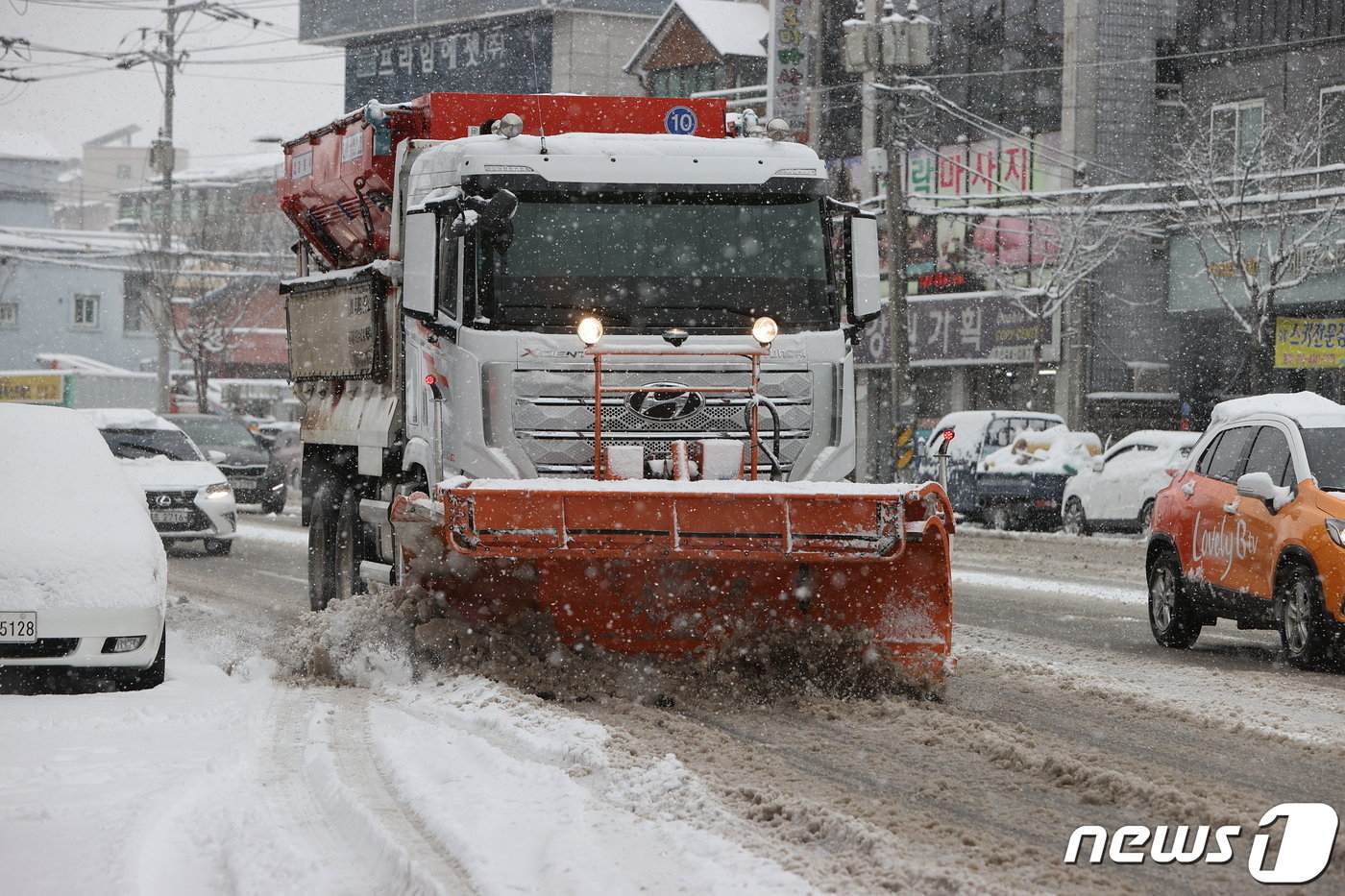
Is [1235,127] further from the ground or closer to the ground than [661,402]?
further from the ground

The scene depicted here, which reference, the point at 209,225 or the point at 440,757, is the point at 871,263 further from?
the point at 209,225

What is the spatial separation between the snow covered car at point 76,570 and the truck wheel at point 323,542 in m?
3.06

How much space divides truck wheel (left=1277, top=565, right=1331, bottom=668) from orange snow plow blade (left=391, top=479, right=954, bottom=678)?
2.73m

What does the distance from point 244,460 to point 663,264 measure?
1983cm

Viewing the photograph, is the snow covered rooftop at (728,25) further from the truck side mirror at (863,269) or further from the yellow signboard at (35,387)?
the truck side mirror at (863,269)

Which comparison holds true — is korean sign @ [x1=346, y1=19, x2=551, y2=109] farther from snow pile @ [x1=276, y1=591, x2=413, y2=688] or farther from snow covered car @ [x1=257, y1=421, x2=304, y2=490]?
snow pile @ [x1=276, y1=591, x2=413, y2=688]

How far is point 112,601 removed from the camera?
9.29 meters

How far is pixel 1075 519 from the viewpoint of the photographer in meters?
25.5

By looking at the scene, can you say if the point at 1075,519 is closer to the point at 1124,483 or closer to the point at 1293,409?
the point at 1124,483

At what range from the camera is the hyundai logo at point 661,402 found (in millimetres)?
9500

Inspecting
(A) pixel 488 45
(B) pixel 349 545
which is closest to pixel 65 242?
(A) pixel 488 45

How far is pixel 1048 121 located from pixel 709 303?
1204 inches

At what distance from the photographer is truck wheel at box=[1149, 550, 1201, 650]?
12070 millimetres

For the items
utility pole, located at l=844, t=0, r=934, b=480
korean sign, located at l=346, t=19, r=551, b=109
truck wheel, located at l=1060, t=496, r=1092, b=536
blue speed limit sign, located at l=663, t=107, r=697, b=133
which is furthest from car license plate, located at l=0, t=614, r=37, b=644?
korean sign, located at l=346, t=19, r=551, b=109
